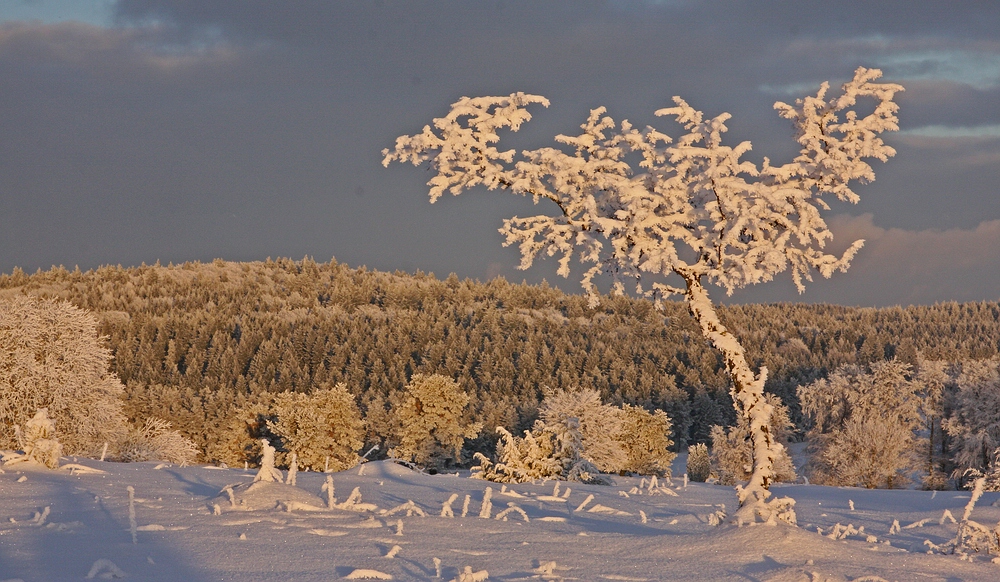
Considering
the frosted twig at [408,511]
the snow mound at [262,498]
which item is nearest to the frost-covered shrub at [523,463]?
the frosted twig at [408,511]

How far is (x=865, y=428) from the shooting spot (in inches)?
2392

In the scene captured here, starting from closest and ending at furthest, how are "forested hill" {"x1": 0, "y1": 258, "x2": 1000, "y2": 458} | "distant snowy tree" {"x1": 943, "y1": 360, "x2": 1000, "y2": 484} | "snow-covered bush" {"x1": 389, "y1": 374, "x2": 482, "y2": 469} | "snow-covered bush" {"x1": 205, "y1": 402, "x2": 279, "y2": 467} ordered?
"distant snowy tree" {"x1": 943, "y1": 360, "x2": 1000, "y2": 484} < "snow-covered bush" {"x1": 389, "y1": 374, "x2": 482, "y2": 469} < "snow-covered bush" {"x1": 205, "y1": 402, "x2": 279, "y2": 467} < "forested hill" {"x1": 0, "y1": 258, "x2": 1000, "y2": 458}

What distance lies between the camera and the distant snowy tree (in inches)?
2422

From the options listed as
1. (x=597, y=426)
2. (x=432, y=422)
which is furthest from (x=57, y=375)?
(x=432, y=422)

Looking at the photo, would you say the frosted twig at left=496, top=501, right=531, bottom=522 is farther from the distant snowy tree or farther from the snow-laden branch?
the distant snowy tree

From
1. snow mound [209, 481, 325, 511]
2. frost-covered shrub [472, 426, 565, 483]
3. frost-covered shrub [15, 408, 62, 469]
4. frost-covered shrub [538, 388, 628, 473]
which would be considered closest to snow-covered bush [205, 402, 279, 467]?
frost-covered shrub [538, 388, 628, 473]

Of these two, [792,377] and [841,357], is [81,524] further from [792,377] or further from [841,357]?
[841,357]

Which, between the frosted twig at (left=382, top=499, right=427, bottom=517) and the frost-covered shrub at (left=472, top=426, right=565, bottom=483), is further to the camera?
the frost-covered shrub at (left=472, top=426, right=565, bottom=483)

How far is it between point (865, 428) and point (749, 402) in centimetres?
5242

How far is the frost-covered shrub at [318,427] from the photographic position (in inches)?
2520

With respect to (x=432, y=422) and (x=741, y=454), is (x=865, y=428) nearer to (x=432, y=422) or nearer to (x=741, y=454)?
(x=741, y=454)

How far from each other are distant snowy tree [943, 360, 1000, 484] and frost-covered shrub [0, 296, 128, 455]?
169ft

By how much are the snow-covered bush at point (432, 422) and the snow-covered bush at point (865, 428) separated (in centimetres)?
2541

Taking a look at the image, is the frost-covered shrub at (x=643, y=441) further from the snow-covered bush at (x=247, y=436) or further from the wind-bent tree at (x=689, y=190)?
the wind-bent tree at (x=689, y=190)
